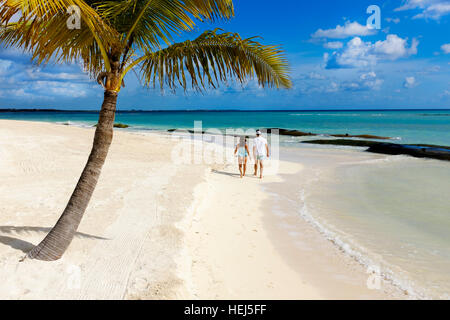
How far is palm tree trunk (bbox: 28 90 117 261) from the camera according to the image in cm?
432

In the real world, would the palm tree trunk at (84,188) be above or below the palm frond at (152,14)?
below

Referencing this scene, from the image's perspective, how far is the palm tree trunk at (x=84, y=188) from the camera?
4.32 metres

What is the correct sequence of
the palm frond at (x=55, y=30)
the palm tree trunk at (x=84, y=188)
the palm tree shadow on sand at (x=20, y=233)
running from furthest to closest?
the palm tree shadow on sand at (x=20, y=233) < the palm tree trunk at (x=84, y=188) < the palm frond at (x=55, y=30)

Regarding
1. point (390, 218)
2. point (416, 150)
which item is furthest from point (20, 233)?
point (416, 150)

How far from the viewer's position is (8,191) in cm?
864

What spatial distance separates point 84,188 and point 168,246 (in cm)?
164

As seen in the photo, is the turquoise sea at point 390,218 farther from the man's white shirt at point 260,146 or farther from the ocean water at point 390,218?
the man's white shirt at point 260,146

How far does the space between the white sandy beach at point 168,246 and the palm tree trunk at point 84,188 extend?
19 cm

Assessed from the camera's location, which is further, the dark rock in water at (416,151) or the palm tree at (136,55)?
the dark rock in water at (416,151)

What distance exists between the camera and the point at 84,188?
4.49 meters

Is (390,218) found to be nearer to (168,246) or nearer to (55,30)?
(168,246)

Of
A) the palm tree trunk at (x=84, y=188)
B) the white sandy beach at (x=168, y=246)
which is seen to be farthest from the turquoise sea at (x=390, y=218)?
the palm tree trunk at (x=84, y=188)
